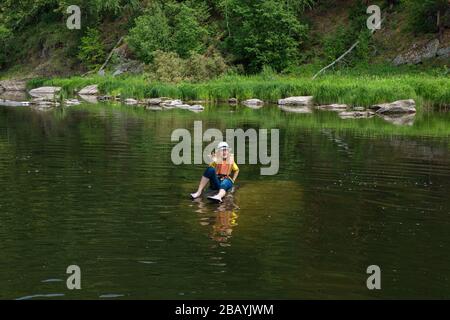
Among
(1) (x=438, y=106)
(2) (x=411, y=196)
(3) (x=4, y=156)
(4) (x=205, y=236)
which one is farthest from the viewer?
(1) (x=438, y=106)

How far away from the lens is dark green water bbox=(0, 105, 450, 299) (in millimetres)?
10250

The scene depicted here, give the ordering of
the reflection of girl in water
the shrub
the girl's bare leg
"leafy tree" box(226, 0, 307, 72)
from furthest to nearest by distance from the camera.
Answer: the shrub
"leafy tree" box(226, 0, 307, 72)
the girl's bare leg
the reflection of girl in water

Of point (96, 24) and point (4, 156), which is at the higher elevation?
point (96, 24)

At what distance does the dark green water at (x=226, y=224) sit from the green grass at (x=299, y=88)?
17.6 metres

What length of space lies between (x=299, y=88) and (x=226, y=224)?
3671 centimetres

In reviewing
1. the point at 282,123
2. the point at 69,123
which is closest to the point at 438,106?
the point at 282,123

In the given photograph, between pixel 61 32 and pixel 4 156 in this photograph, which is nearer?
pixel 4 156

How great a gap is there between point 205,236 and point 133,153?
1163 centimetres

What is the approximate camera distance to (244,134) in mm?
30281

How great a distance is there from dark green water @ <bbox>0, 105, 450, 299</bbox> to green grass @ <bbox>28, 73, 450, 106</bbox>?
57.6ft

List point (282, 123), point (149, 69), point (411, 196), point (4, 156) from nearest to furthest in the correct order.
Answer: point (411, 196) < point (4, 156) < point (282, 123) < point (149, 69)

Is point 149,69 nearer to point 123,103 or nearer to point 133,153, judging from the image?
point 123,103

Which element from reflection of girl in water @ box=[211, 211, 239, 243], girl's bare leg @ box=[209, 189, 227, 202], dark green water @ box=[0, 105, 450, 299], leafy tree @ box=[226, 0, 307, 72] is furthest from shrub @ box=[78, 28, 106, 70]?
reflection of girl in water @ box=[211, 211, 239, 243]

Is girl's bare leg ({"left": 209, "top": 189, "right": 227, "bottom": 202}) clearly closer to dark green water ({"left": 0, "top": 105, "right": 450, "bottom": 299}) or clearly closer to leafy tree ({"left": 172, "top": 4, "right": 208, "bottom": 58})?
dark green water ({"left": 0, "top": 105, "right": 450, "bottom": 299})
